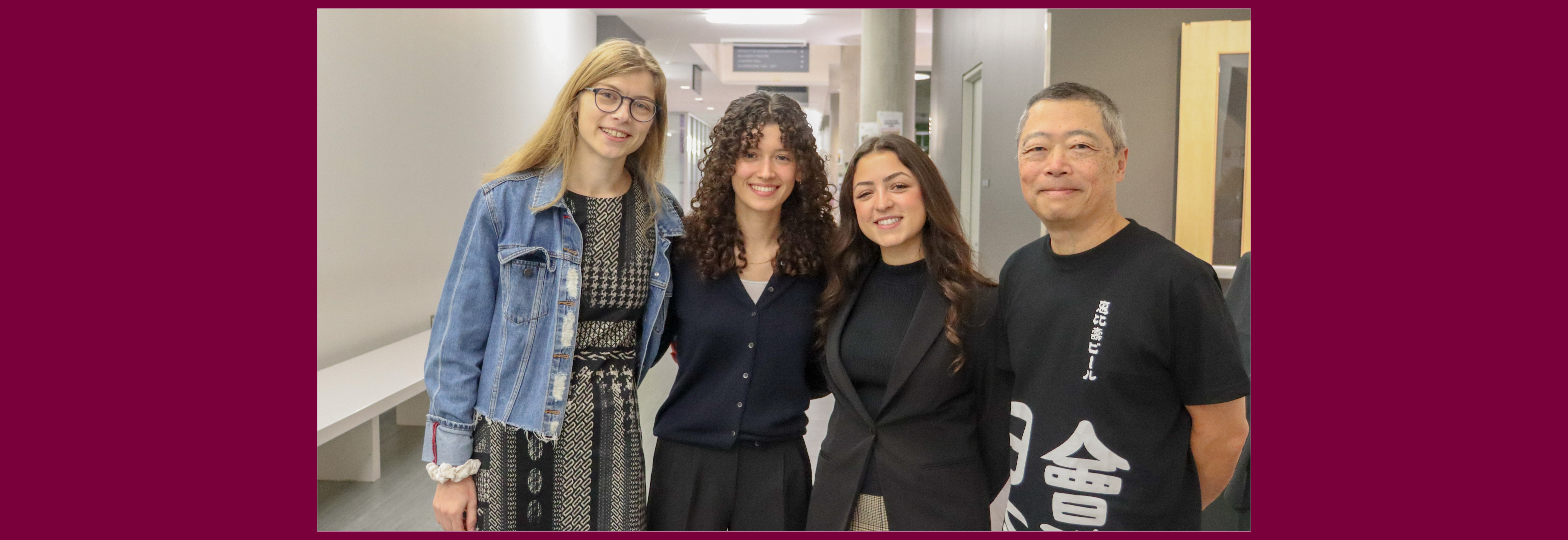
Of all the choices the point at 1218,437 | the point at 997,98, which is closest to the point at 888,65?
the point at 997,98

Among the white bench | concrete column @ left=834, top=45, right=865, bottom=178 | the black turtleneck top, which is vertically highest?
concrete column @ left=834, top=45, right=865, bottom=178

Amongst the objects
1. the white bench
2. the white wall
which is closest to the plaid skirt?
the white bench

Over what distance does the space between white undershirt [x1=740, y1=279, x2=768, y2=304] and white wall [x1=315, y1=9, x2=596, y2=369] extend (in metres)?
2.63

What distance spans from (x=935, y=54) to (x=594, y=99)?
7.60m

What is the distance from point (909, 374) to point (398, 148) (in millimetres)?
3904

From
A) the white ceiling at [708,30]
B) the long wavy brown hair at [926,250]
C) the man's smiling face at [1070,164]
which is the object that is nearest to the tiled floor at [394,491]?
the long wavy brown hair at [926,250]

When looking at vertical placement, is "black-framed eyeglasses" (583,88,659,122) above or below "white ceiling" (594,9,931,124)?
below

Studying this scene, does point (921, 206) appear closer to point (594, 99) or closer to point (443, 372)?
point (594, 99)

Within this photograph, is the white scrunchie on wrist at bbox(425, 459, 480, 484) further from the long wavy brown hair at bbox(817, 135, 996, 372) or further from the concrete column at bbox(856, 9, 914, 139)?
the concrete column at bbox(856, 9, 914, 139)

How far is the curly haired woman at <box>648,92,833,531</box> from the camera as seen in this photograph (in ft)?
6.06

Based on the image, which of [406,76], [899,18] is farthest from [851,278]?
[899,18]

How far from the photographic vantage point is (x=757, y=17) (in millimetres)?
9570

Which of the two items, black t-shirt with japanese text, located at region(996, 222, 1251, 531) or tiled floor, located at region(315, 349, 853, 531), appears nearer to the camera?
black t-shirt with japanese text, located at region(996, 222, 1251, 531)

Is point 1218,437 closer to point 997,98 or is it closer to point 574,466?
point 574,466
